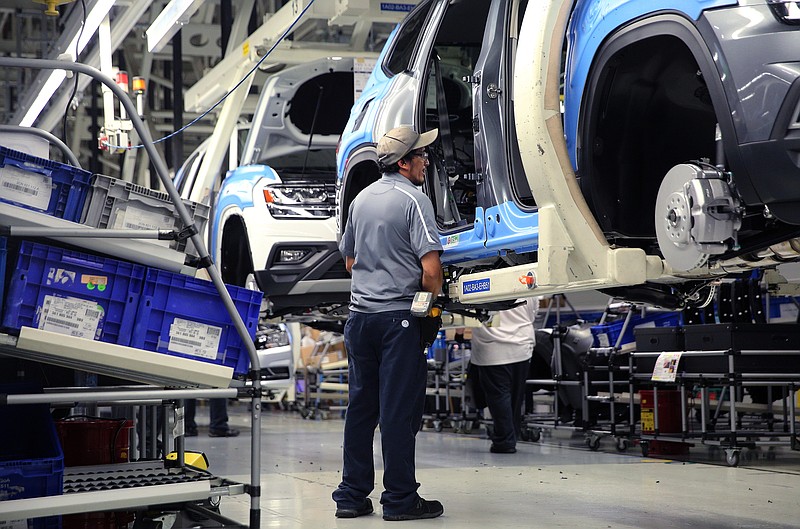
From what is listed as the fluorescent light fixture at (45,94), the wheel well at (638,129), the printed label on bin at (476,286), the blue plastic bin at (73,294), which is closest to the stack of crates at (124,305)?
the blue plastic bin at (73,294)

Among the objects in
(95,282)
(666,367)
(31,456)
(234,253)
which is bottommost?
(31,456)

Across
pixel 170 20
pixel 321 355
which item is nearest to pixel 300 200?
pixel 170 20

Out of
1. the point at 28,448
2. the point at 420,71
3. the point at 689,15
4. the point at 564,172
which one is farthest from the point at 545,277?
the point at 28,448

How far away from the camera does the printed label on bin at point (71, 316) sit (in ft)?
11.6

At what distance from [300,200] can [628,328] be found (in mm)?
3377

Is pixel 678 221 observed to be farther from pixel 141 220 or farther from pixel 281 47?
pixel 281 47

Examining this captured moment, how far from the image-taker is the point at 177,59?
1401 cm

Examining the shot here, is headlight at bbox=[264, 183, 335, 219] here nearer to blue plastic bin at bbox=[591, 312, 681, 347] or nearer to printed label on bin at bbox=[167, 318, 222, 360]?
blue plastic bin at bbox=[591, 312, 681, 347]

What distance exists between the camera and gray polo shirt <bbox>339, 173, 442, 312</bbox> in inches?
190

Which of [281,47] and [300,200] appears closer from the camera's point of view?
[300,200]

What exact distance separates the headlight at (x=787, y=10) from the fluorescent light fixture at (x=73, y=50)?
541 centimetres

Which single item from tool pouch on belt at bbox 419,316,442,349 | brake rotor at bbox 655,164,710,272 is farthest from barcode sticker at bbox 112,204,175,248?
brake rotor at bbox 655,164,710,272

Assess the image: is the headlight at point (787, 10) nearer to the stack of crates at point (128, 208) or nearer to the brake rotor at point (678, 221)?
the brake rotor at point (678, 221)

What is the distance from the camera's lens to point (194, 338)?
3.85 m
